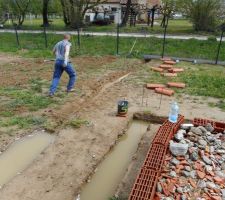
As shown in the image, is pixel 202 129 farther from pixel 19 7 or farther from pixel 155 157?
pixel 19 7

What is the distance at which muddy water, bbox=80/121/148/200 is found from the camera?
4801 millimetres

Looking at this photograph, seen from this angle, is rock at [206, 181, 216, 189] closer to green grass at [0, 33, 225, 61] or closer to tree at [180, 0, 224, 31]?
green grass at [0, 33, 225, 61]

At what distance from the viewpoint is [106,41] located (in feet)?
58.4

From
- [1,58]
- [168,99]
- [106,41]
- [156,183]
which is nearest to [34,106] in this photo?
[168,99]

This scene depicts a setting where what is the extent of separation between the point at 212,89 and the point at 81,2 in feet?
48.4

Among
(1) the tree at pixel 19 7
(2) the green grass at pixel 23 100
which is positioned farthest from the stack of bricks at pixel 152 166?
(1) the tree at pixel 19 7

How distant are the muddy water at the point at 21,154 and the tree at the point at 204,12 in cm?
2051

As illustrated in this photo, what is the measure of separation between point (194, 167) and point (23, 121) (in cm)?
371

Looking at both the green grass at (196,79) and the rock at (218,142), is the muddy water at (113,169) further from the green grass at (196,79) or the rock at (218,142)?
the green grass at (196,79)

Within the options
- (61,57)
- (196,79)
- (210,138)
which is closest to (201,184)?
(210,138)

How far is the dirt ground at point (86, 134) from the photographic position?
4699 millimetres

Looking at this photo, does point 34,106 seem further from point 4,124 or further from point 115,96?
point 115,96

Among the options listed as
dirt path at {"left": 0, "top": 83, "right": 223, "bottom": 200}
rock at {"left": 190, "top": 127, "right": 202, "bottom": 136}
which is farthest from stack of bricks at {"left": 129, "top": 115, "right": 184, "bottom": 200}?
dirt path at {"left": 0, "top": 83, "right": 223, "bottom": 200}

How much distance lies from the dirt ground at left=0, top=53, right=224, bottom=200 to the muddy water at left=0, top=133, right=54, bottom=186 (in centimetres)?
21
